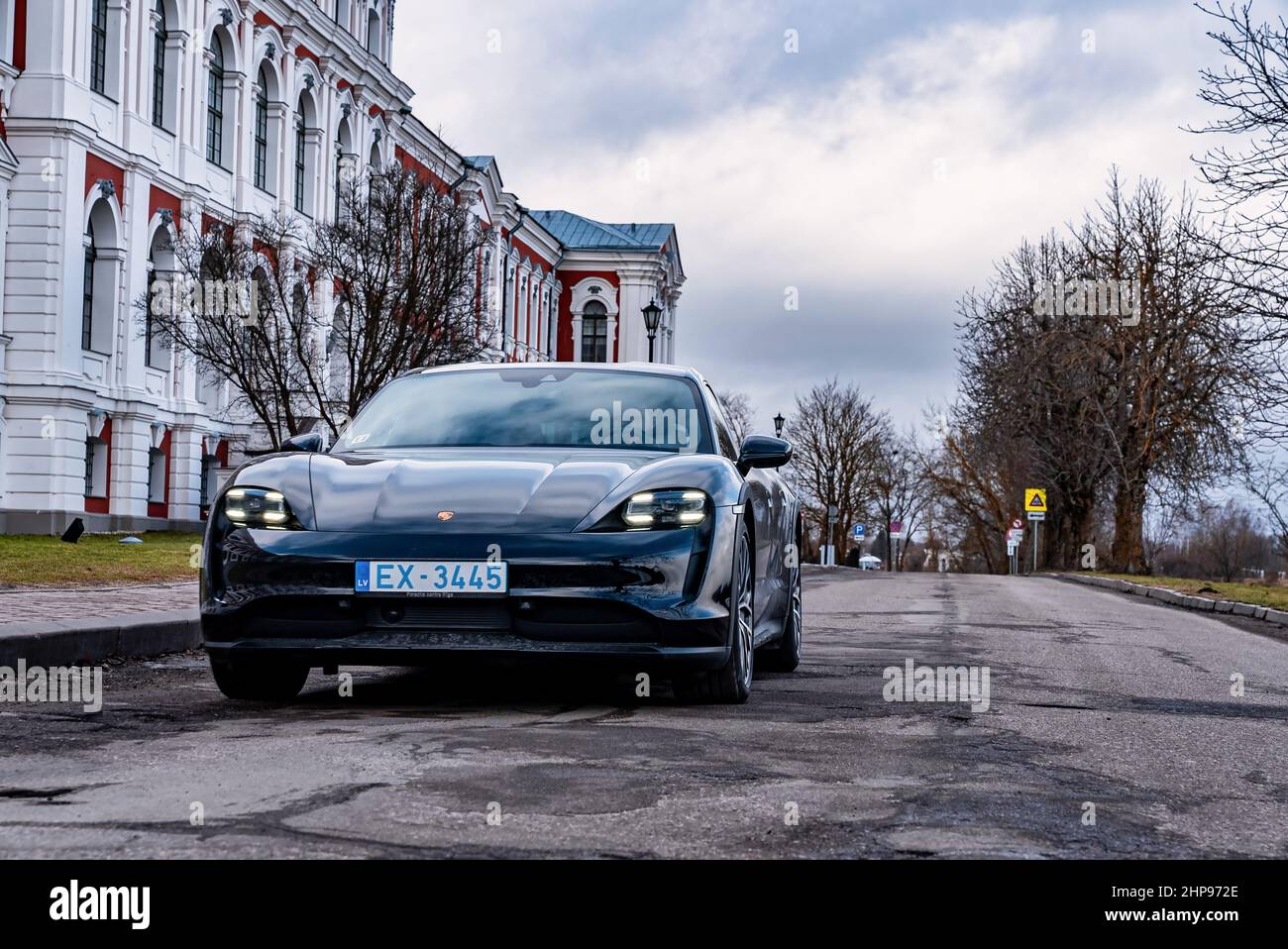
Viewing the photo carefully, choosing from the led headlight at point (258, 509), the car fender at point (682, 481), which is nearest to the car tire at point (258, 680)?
the led headlight at point (258, 509)

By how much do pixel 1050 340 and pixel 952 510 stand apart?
25.6 meters

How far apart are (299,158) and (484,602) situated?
1645 inches

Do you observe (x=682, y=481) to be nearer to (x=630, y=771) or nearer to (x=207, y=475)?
(x=630, y=771)

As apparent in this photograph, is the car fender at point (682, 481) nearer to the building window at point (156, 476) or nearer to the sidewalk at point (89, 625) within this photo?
the sidewalk at point (89, 625)

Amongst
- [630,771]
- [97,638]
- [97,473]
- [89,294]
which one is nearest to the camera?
[630,771]

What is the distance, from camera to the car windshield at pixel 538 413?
741 centimetres

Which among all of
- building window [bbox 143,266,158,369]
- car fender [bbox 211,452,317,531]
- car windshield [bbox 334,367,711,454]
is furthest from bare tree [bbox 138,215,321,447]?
car fender [bbox 211,452,317,531]

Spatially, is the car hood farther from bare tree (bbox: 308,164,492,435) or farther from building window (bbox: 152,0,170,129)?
building window (bbox: 152,0,170,129)

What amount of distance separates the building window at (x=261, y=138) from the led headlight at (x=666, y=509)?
3801 cm

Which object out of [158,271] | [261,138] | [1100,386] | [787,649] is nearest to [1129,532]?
[1100,386]

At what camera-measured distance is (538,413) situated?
7.57 metres
